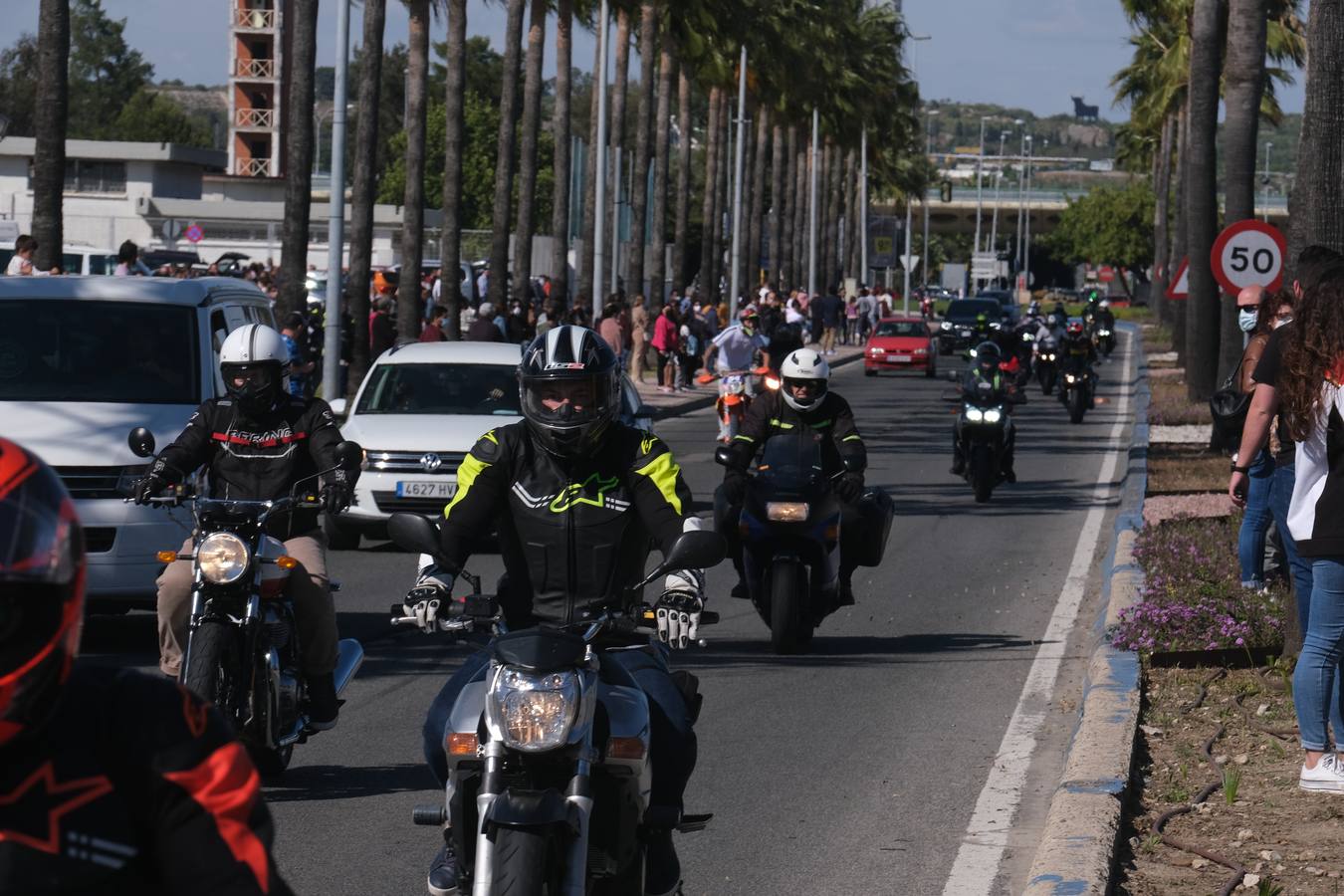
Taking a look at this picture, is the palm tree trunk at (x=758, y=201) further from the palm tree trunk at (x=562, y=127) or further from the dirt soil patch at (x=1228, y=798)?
the dirt soil patch at (x=1228, y=798)

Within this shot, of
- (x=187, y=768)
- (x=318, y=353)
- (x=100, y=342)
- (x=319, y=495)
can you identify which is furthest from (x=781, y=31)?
(x=187, y=768)

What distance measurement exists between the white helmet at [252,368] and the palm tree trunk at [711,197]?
183 feet

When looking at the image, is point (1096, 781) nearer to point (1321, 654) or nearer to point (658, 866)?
point (1321, 654)

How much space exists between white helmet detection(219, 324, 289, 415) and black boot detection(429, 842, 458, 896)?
11.6 feet

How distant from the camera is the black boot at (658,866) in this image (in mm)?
5129

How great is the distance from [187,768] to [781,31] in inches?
2563

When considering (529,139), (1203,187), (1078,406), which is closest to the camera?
(1203,187)

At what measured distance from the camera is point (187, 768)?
7.96 ft

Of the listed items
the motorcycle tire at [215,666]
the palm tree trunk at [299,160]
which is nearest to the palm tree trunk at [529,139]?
the palm tree trunk at [299,160]

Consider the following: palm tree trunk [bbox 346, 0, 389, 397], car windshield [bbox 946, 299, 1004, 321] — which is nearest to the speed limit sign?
palm tree trunk [bbox 346, 0, 389, 397]

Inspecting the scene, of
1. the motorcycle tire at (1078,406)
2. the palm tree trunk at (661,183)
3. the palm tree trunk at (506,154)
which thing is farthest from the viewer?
the palm tree trunk at (661,183)

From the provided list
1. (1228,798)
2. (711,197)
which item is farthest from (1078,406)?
(711,197)

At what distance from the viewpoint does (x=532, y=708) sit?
460cm

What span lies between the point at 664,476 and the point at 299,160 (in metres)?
24.2
